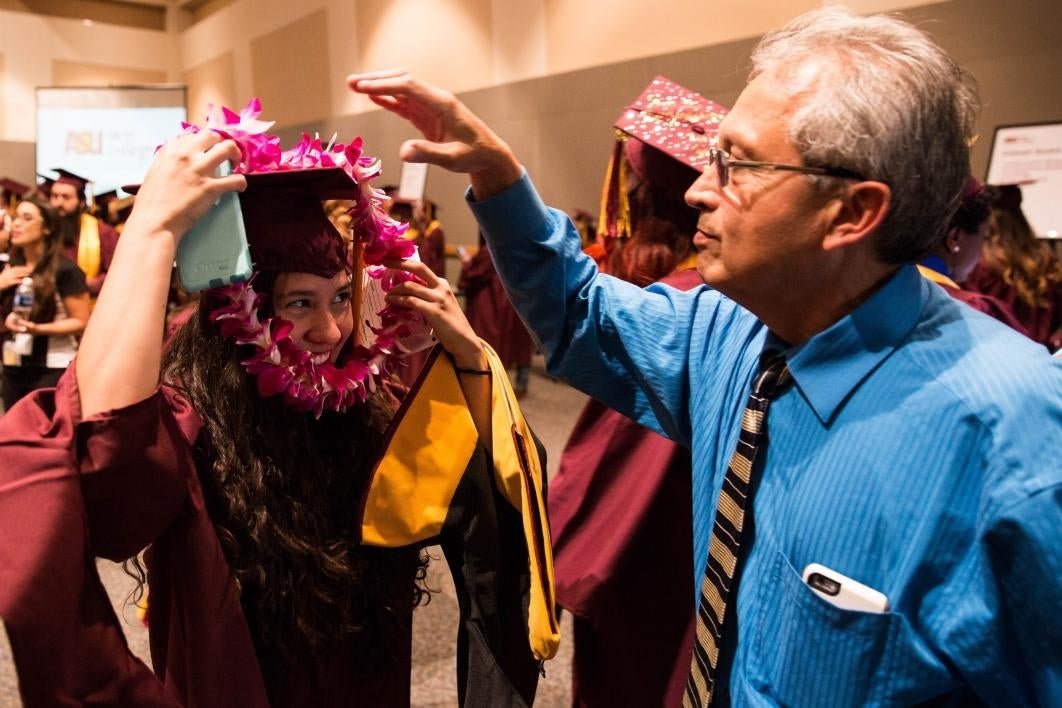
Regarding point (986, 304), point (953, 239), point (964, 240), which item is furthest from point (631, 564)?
point (964, 240)

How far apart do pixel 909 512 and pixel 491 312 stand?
7.16 meters

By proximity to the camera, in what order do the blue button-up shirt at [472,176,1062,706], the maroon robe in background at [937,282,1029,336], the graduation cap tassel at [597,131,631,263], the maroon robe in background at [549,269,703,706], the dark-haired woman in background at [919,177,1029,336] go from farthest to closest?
1. the dark-haired woman in background at [919,177,1029,336]
2. the maroon robe in background at [937,282,1029,336]
3. the graduation cap tassel at [597,131,631,263]
4. the maroon robe in background at [549,269,703,706]
5. the blue button-up shirt at [472,176,1062,706]

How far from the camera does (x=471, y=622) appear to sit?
143cm

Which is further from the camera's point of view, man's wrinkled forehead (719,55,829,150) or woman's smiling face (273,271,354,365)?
woman's smiling face (273,271,354,365)

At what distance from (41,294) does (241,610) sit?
366 cm

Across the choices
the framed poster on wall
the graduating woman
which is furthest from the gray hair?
the framed poster on wall

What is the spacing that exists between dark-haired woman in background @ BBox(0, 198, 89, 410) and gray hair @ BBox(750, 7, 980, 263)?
4.05 metres

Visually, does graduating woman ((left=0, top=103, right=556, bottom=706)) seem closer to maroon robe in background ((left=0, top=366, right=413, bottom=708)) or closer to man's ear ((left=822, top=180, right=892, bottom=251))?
maroon robe in background ((left=0, top=366, right=413, bottom=708))

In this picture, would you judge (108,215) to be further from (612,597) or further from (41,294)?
(612,597)

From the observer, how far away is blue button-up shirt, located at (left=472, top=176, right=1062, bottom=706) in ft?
2.81

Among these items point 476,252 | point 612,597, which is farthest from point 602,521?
point 476,252

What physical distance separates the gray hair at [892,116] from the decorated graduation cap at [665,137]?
0.92 m

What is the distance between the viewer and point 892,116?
955mm

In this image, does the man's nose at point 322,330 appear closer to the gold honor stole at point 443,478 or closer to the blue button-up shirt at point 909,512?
the gold honor stole at point 443,478
